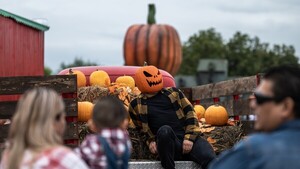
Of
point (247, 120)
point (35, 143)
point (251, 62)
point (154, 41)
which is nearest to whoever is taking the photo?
point (35, 143)

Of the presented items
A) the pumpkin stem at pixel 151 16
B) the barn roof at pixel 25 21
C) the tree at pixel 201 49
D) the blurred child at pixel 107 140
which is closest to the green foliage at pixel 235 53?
the tree at pixel 201 49

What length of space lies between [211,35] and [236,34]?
177 centimetres

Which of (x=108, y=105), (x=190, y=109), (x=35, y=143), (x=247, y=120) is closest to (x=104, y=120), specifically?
(x=108, y=105)

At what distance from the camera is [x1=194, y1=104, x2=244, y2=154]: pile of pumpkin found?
8.12m

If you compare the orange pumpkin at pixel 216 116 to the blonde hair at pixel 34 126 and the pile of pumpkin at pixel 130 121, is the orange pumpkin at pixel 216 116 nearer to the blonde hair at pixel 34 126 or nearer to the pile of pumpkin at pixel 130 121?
the pile of pumpkin at pixel 130 121

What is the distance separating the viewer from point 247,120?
8.28 metres

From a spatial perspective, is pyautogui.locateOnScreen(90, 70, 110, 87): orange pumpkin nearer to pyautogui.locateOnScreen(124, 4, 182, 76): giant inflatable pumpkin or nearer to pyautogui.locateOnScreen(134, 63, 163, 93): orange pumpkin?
pyautogui.locateOnScreen(134, 63, 163, 93): orange pumpkin

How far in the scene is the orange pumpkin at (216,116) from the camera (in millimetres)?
8633

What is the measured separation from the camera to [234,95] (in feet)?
29.1

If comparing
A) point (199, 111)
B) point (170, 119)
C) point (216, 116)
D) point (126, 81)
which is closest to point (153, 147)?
point (170, 119)

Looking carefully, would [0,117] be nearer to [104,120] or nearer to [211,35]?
[104,120]

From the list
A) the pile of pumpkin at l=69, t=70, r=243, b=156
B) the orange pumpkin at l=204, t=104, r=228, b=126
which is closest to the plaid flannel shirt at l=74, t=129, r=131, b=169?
the pile of pumpkin at l=69, t=70, r=243, b=156

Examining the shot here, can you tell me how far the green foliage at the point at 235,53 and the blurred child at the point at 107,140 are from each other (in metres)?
45.9

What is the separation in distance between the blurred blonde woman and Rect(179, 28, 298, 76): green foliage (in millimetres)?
46522
